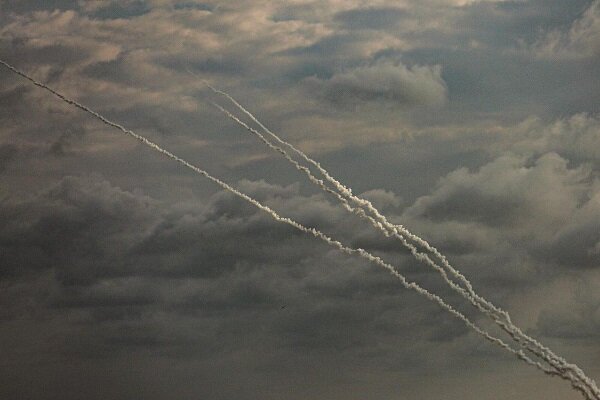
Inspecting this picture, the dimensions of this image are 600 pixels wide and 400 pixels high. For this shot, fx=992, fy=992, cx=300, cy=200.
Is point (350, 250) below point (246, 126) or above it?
below

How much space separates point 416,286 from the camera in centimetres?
19912

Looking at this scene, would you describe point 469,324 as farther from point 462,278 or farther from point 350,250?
point 350,250

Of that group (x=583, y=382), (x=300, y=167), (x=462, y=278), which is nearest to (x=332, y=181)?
(x=300, y=167)

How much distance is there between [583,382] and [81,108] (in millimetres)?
113266

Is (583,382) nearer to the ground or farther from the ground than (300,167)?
nearer to the ground

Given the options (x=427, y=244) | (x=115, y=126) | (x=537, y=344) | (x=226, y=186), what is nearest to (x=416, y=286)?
(x=427, y=244)

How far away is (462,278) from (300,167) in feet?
130

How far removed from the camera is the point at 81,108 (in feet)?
627

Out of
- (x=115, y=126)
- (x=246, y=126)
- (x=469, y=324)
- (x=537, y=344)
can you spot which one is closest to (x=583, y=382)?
(x=537, y=344)

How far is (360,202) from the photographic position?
197125 mm

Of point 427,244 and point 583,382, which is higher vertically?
point 427,244

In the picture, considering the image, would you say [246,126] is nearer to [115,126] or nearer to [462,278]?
[115,126]

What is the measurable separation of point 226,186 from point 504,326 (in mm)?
62703

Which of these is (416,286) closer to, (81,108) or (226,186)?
(226,186)
